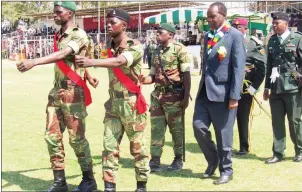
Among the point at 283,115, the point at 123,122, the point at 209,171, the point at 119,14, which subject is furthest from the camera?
the point at 283,115

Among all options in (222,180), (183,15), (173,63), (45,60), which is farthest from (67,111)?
(183,15)

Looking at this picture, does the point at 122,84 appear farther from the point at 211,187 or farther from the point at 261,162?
the point at 261,162

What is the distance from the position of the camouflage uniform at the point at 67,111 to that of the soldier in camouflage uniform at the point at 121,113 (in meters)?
0.36

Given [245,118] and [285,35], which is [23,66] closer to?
[285,35]

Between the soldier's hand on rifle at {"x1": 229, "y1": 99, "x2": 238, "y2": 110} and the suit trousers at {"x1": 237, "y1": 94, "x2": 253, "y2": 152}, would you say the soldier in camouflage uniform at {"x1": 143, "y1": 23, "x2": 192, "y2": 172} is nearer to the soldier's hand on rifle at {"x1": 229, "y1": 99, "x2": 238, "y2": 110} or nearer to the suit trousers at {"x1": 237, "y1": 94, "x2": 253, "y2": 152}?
the soldier's hand on rifle at {"x1": 229, "y1": 99, "x2": 238, "y2": 110}

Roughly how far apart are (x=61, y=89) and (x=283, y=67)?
10.7 ft

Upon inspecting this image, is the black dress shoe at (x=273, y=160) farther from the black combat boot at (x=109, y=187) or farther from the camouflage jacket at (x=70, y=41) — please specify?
the camouflage jacket at (x=70, y=41)

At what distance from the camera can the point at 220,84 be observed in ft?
18.7

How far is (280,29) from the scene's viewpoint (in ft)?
22.3

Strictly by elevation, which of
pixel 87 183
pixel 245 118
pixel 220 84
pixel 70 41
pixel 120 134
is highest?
pixel 70 41

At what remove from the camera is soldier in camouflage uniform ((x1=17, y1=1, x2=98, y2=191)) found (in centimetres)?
524

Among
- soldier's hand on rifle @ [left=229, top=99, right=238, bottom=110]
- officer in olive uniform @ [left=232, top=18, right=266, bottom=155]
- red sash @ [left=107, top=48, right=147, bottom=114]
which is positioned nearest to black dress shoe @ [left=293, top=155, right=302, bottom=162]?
officer in olive uniform @ [left=232, top=18, right=266, bottom=155]

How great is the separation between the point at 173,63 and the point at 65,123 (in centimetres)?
176

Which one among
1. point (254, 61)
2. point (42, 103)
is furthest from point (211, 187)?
point (42, 103)
